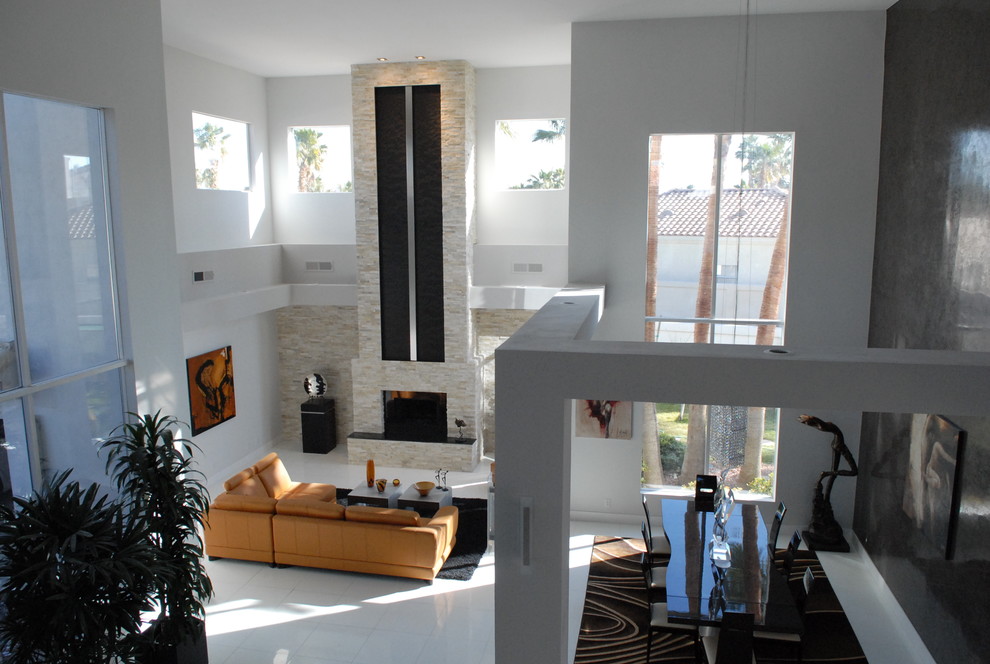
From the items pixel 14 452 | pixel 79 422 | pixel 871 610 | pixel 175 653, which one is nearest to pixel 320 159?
pixel 79 422

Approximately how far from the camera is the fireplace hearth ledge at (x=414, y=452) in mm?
12328

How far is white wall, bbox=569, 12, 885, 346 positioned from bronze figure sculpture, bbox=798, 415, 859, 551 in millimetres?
1347

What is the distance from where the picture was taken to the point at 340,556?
848 centimetres

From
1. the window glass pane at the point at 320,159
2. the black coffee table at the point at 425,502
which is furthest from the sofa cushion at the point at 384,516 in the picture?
the window glass pane at the point at 320,159

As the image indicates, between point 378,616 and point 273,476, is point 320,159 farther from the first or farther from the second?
point 378,616

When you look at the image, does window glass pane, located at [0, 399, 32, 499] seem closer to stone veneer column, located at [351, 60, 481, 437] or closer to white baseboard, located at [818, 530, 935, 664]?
stone veneer column, located at [351, 60, 481, 437]

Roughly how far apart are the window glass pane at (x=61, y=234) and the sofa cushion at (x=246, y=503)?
2515 millimetres

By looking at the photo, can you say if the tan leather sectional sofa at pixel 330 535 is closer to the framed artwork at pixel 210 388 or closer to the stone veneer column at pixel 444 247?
the framed artwork at pixel 210 388

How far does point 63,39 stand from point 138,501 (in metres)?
3.98

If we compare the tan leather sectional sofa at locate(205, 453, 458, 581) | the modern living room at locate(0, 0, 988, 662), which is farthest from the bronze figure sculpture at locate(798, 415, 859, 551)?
the tan leather sectional sofa at locate(205, 453, 458, 581)

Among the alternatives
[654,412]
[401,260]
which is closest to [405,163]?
[401,260]

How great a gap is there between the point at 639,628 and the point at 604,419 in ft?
10.1

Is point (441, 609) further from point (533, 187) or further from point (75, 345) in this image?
point (533, 187)

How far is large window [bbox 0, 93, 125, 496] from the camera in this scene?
5934 millimetres
